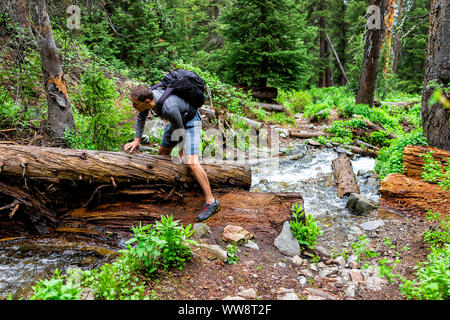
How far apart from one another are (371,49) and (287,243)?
10889 millimetres

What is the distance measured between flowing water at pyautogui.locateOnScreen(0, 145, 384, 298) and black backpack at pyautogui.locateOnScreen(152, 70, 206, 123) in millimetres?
2389

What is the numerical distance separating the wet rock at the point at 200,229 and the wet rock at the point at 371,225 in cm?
260

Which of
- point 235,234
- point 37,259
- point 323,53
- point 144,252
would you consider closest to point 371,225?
point 235,234

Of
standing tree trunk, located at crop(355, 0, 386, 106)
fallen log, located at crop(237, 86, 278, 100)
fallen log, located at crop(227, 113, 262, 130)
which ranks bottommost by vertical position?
fallen log, located at crop(227, 113, 262, 130)

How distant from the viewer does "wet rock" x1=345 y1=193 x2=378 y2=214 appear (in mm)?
5059

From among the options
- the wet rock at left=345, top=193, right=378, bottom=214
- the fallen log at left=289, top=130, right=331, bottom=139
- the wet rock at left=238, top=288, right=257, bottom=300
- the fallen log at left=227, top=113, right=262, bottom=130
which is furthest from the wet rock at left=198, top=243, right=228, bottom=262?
the fallen log at left=289, top=130, right=331, bottom=139

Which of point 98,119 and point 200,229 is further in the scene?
point 98,119

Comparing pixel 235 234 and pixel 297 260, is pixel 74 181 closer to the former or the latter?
pixel 235 234

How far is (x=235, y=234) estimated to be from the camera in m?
3.95

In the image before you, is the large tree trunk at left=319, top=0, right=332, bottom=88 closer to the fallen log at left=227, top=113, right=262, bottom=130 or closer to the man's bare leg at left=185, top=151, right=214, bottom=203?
the fallen log at left=227, top=113, right=262, bottom=130

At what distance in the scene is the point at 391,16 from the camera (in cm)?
1569

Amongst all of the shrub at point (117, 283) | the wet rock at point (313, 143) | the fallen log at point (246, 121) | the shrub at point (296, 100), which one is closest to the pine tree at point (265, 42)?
the shrub at point (296, 100)

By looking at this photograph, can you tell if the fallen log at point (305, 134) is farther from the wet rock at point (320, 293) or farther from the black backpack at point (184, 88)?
the wet rock at point (320, 293)

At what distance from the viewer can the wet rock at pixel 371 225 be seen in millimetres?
4473
